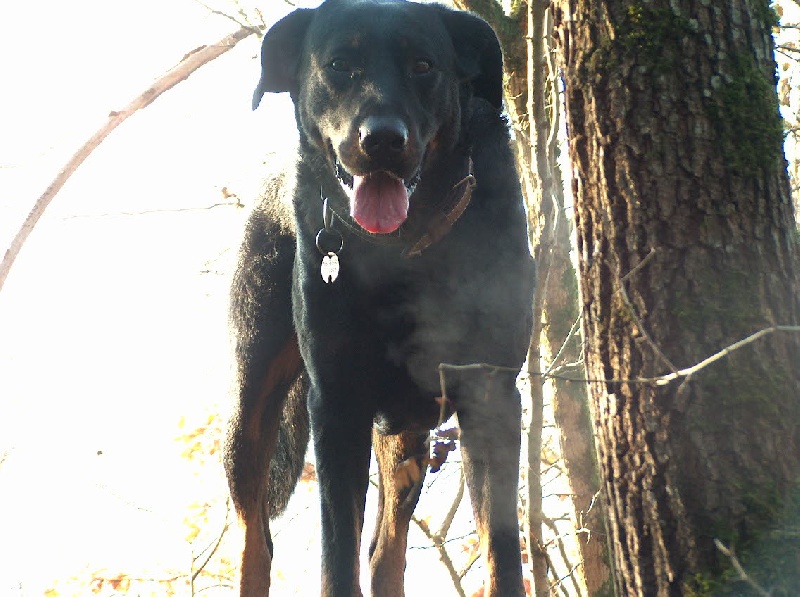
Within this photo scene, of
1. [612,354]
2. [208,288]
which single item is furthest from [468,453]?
[208,288]

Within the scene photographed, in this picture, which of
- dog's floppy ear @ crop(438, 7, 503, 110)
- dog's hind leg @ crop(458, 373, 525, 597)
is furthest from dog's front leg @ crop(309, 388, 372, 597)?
dog's floppy ear @ crop(438, 7, 503, 110)

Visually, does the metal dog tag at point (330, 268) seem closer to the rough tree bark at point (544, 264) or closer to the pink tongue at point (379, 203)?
the pink tongue at point (379, 203)

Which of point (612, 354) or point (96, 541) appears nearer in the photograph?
point (612, 354)

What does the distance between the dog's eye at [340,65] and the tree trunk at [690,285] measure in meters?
1.20

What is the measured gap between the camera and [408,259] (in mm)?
3326

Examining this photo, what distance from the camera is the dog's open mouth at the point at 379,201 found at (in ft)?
10.0

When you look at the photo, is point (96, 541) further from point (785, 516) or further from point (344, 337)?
point (785, 516)

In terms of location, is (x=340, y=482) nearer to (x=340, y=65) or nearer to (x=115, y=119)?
(x=340, y=65)

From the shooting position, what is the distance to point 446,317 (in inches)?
130

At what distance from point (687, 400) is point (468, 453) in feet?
4.80

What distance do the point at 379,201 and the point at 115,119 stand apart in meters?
2.30

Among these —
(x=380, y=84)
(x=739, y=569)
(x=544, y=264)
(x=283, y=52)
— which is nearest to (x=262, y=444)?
(x=544, y=264)

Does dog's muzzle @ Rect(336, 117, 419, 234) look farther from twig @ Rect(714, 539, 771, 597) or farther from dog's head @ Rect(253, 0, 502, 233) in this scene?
twig @ Rect(714, 539, 771, 597)

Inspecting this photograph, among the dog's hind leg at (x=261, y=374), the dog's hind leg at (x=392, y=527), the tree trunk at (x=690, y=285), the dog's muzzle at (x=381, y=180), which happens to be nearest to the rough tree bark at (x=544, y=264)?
the dog's hind leg at (x=392, y=527)
